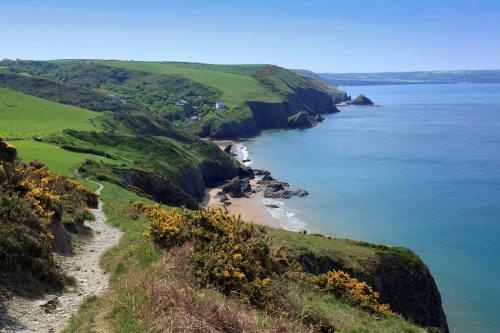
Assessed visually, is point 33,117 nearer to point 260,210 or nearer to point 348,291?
point 260,210

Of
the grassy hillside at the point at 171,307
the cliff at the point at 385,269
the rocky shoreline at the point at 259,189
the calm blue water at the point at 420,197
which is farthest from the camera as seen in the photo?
the rocky shoreline at the point at 259,189

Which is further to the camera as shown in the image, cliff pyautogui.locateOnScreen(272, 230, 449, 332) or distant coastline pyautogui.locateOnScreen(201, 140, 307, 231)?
distant coastline pyautogui.locateOnScreen(201, 140, 307, 231)

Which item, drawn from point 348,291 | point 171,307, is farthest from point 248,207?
point 171,307

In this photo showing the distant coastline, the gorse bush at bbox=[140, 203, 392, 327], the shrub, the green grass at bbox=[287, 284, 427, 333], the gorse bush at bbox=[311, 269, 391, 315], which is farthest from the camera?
the distant coastline

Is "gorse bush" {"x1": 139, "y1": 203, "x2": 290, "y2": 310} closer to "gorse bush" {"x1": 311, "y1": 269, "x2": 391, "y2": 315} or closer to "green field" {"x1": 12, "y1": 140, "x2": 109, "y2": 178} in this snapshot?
"gorse bush" {"x1": 311, "y1": 269, "x2": 391, "y2": 315}

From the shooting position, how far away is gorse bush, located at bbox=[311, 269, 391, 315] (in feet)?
78.2

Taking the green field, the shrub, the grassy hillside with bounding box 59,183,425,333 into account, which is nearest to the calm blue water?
the grassy hillside with bounding box 59,183,425,333

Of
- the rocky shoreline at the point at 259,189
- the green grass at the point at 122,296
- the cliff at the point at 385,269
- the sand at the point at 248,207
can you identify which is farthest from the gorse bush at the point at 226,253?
the rocky shoreline at the point at 259,189

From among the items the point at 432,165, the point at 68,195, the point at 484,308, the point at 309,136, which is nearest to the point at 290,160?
the point at 432,165

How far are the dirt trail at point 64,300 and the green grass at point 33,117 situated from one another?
214 ft

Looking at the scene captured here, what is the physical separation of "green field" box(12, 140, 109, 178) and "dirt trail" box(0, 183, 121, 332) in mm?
33386

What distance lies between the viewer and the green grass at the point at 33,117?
8712 cm

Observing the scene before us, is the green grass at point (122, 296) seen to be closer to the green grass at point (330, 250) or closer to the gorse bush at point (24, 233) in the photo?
the gorse bush at point (24, 233)

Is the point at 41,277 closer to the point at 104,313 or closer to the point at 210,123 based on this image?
the point at 104,313
